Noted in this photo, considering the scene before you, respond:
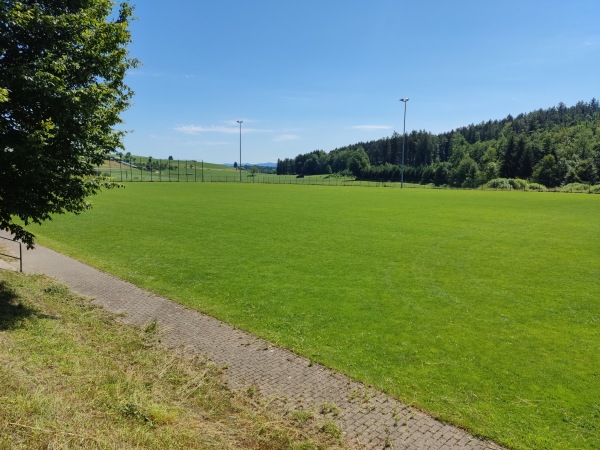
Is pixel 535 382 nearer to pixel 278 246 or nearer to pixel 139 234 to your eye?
pixel 278 246

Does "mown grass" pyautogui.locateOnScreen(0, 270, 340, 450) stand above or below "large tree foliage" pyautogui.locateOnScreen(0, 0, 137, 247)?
below

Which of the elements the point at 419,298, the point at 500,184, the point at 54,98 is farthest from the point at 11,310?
the point at 500,184

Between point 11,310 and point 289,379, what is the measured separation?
6.13 m

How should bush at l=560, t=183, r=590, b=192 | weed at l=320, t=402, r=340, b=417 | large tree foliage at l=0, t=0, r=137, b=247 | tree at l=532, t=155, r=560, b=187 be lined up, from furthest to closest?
tree at l=532, t=155, r=560, b=187 → bush at l=560, t=183, r=590, b=192 → large tree foliage at l=0, t=0, r=137, b=247 → weed at l=320, t=402, r=340, b=417

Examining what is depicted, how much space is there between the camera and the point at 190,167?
140875mm

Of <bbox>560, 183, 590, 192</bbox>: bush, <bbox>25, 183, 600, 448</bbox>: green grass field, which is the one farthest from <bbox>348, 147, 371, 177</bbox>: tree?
<bbox>25, 183, 600, 448</bbox>: green grass field

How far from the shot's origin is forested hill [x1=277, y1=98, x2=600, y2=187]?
320ft

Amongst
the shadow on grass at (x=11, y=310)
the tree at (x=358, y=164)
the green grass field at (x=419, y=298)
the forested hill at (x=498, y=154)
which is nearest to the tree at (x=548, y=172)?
the forested hill at (x=498, y=154)

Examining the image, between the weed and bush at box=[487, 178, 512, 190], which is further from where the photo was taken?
bush at box=[487, 178, 512, 190]

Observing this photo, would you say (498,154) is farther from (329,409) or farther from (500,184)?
(329,409)

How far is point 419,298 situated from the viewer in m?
11.4

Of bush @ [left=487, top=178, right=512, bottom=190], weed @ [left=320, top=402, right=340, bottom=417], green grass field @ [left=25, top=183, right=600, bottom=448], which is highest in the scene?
bush @ [left=487, top=178, right=512, bottom=190]

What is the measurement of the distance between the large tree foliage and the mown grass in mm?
2714

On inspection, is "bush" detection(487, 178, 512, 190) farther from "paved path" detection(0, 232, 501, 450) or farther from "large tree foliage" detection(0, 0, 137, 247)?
"large tree foliage" detection(0, 0, 137, 247)
